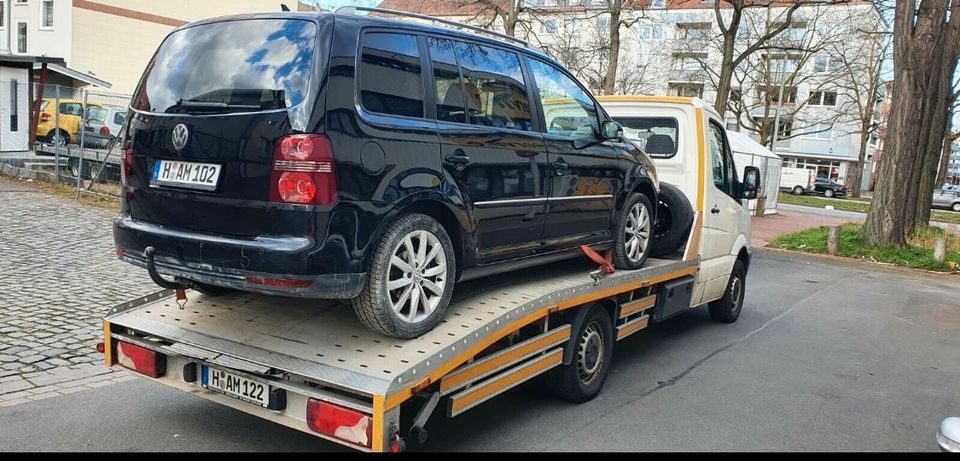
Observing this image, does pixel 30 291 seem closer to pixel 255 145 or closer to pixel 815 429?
pixel 255 145

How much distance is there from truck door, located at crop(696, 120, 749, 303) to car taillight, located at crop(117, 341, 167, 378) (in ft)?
15.7

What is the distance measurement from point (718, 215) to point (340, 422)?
5029mm

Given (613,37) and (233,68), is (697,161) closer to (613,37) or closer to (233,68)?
(233,68)

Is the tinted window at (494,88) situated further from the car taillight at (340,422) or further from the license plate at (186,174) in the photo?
the car taillight at (340,422)

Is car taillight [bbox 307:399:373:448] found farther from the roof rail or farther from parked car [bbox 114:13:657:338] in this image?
the roof rail

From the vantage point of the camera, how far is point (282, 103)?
3410 millimetres

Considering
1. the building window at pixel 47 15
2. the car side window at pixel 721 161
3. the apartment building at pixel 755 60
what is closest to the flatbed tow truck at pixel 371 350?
the car side window at pixel 721 161

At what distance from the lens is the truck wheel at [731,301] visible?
7.93 m

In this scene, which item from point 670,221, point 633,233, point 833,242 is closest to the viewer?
point 633,233

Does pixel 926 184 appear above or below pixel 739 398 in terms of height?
above

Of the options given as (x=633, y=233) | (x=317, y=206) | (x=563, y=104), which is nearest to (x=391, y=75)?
(x=317, y=206)

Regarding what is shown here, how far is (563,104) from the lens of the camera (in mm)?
5172

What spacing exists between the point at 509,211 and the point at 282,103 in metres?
1.56
